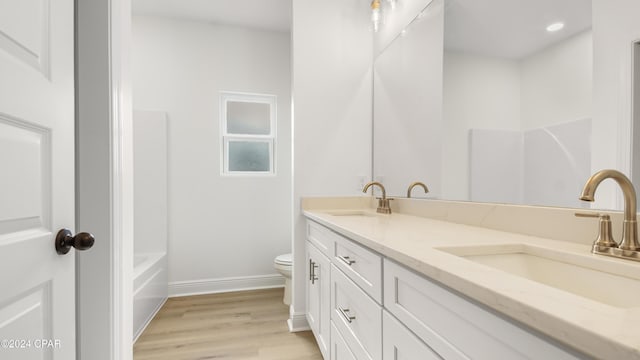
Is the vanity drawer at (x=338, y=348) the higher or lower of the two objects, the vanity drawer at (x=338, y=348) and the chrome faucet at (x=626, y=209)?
the lower

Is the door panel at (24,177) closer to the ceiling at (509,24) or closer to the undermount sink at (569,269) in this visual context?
the undermount sink at (569,269)

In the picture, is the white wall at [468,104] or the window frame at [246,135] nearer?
the white wall at [468,104]

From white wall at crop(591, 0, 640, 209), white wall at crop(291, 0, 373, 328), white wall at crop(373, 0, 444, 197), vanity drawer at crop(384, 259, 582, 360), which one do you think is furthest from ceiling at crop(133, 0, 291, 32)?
vanity drawer at crop(384, 259, 582, 360)

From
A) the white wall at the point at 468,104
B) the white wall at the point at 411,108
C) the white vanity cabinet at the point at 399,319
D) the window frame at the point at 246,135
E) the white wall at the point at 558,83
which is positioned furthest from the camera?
the window frame at the point at 246,135

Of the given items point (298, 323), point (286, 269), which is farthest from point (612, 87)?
point (286, 269)

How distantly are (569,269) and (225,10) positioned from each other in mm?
2983

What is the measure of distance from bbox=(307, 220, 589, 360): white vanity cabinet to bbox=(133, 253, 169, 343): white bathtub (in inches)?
51.7

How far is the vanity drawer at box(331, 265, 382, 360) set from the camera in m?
0.91

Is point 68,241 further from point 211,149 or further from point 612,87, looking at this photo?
point 211,149

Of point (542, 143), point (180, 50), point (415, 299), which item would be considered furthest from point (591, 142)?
point (180, 50)

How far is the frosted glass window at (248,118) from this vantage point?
117 inches

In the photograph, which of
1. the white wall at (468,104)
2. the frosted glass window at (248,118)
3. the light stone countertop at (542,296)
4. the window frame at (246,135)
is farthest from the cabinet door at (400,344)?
the frosted glass window at (248,118)

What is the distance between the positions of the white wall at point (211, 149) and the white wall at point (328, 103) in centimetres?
91

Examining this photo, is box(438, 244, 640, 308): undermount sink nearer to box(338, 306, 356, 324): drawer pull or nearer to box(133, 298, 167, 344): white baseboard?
box(338, 306, 356, 324): drawer pull
